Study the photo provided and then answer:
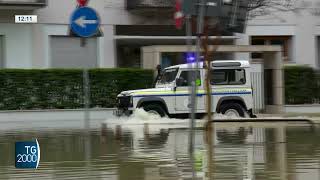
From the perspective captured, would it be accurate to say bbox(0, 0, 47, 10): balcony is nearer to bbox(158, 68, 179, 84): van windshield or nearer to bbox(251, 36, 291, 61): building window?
bbox(158, 68, 179, 84): van windshield

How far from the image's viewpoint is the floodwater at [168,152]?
37.2 ft

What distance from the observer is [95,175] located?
11086mm

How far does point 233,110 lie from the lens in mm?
23875

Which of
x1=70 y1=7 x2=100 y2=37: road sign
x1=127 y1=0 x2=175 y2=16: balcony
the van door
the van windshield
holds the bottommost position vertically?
the van door

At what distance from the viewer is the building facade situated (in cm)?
2923

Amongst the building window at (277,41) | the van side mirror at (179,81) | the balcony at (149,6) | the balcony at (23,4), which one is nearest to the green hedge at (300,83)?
the building window at (277,41)

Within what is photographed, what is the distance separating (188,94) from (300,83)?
8534 millimetres

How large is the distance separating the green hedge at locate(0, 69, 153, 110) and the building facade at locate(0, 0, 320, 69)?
228 centimetres

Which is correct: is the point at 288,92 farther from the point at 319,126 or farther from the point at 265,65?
the point at 319,126

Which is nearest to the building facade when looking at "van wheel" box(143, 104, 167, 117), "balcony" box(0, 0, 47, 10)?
"balcony" box(0, 0, 47, 10)

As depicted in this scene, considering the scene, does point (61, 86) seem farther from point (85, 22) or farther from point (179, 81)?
point (85, 22)

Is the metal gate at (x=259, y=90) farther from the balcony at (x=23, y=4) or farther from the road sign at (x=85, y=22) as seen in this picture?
the road sign at (x=85, y=22)

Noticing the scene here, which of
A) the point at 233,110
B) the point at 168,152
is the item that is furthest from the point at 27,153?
the point at 233,110

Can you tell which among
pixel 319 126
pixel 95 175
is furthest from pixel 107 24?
pixel 95 175
